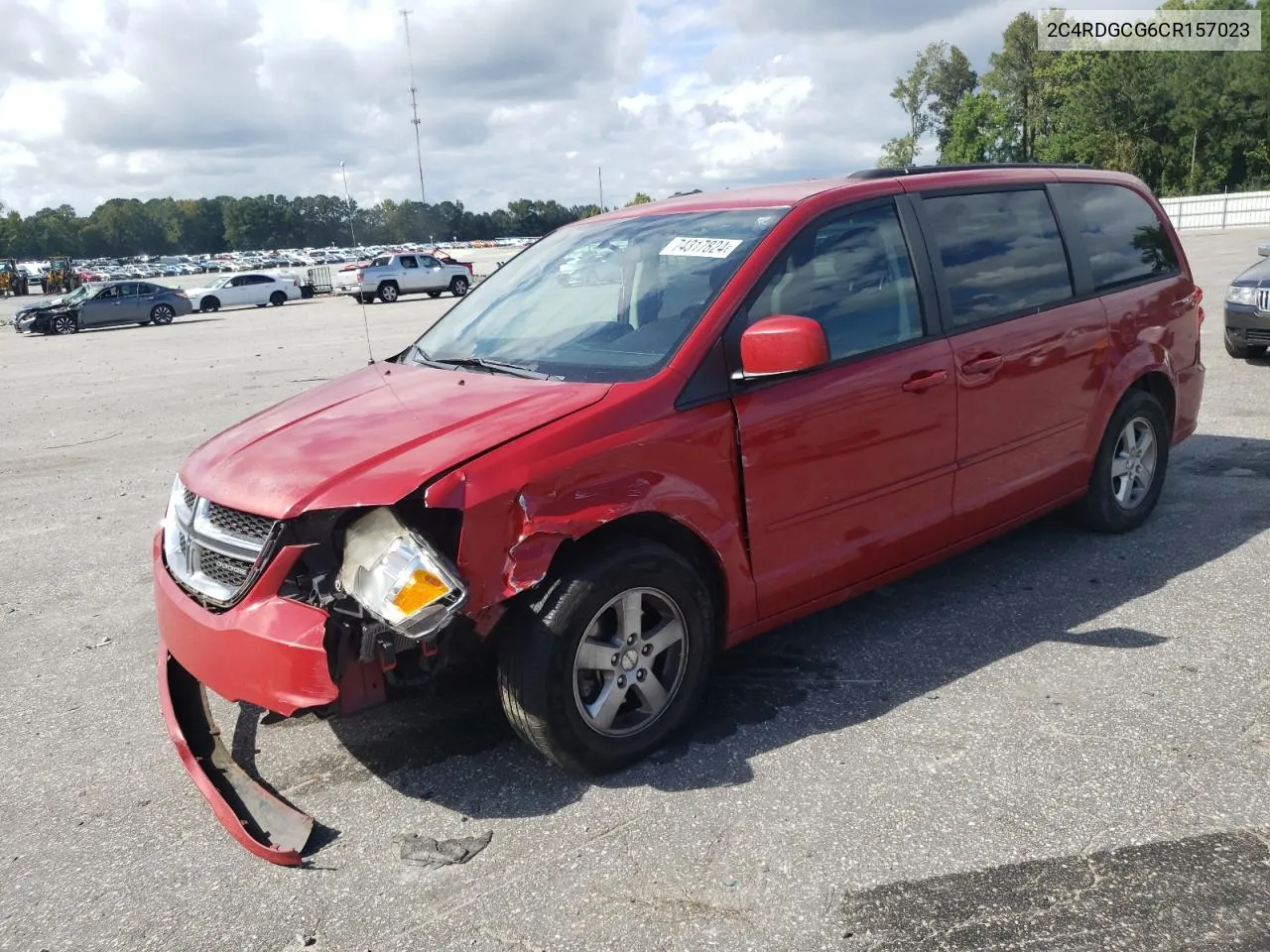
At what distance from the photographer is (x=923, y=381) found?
394cm

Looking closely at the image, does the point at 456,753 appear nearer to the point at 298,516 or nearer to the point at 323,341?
the point at 298,516

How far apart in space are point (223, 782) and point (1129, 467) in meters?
4.48

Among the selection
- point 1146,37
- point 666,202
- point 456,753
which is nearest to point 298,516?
point 456,753

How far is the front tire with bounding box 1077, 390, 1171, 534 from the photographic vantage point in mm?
5047

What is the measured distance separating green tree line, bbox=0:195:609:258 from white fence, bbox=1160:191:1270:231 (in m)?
87.0

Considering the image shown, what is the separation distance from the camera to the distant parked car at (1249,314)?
10.1 m

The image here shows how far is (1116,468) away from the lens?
516cm

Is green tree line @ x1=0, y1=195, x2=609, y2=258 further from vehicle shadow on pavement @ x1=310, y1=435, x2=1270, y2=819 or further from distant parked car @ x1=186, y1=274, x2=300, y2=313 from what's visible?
vehicle shadow on pavement @ x1=310, y1=435, x2=1270, y2=819

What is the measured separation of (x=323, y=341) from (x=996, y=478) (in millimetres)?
17332

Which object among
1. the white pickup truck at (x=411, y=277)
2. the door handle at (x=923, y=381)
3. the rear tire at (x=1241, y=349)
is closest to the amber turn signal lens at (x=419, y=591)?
the door handle at (x=923, y=381)

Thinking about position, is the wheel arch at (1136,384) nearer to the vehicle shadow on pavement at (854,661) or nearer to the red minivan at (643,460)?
the red minivan at (643,460)

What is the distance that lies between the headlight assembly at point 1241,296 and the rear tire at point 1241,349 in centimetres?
35

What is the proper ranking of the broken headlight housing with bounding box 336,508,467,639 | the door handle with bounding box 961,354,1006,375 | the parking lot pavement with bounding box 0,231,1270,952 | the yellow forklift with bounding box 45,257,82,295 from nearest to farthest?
the parking lot pavement with bounding box 0,231,1270,952 → the broken headlight housing with bounding box 336,508,467,639 → the door handle with bounding box 961,354,1006,375 → the yellow forklift with bounding box 45,257,82,295

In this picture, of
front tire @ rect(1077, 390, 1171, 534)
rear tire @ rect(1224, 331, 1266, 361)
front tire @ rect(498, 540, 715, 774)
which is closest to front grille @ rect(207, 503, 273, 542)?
front tire @ rect(498, 540, 715, 774)
